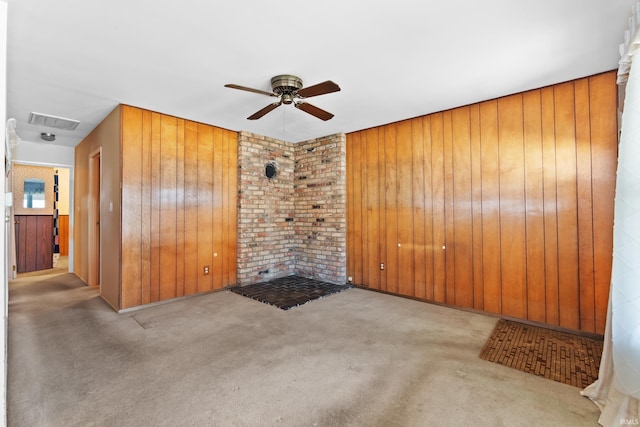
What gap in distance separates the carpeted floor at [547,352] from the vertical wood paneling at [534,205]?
33cm

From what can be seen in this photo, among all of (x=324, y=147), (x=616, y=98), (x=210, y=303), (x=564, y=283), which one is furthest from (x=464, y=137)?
(x=210, y=303)

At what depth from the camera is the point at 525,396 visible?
200cm

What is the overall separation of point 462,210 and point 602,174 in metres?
1.33

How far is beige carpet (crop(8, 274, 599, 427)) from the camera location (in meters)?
1.82

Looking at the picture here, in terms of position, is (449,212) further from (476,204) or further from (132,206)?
(132,206)

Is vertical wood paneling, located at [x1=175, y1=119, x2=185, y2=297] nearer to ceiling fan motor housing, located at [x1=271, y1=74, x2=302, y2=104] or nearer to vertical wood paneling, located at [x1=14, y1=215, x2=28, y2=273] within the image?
ceiling fan motor housing, located at [x1=271, y1=74, x2=302, y2=104]

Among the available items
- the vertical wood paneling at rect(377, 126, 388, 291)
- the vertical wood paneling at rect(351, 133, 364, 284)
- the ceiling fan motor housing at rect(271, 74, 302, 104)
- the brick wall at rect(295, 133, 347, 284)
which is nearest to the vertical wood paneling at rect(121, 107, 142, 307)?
the ceiling fan motor housing at rect(271, 74, 302, 104)

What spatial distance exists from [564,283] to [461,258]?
3.35ft

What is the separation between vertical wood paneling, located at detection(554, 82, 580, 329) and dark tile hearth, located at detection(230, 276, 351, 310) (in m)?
2.76

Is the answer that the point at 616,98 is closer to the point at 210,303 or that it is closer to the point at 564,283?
the point at 564,283

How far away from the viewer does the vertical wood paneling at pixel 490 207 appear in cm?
347

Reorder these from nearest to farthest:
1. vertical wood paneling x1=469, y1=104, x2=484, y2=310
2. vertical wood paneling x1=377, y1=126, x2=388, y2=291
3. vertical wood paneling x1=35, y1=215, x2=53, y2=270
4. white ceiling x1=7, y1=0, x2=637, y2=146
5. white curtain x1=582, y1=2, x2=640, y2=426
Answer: white curtain x1=582, y1=2, x2=640, y2=426, white ceiling x1=7, y1=0, x2=637, y2=146, vertical wood paneling x1=469, y1=104, x2=484, y2=310, vertical wood paneling x1=377, y1=126, x2=388, y2=291, vertical wood paneling x1=35, y1=215, x2=53, y2=270

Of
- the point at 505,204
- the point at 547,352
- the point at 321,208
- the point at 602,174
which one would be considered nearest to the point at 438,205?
the point at 505,204

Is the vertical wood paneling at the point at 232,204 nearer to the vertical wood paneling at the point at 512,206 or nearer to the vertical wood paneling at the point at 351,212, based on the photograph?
the vertical wood paneling at the point at 351,212
